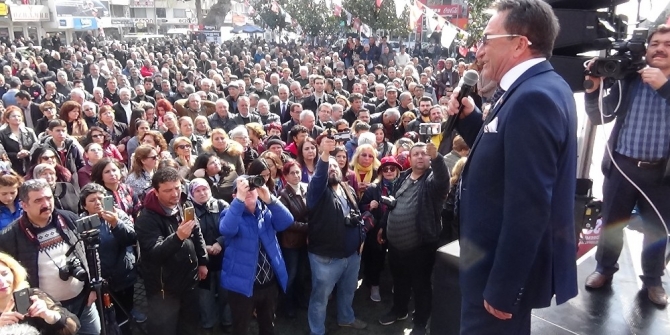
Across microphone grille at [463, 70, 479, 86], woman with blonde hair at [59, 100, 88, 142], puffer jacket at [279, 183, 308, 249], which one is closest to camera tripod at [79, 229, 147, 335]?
puffer jacket at [279, 183, 308, 249]

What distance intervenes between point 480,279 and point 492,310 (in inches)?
5.4

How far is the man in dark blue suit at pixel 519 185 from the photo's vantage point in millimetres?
1714

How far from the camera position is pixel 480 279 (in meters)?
1.95

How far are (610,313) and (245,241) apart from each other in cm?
245

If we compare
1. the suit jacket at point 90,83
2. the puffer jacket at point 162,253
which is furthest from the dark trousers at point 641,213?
the suit jacket at point 90,83

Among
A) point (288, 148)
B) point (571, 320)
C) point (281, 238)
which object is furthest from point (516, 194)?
point (288, 148)

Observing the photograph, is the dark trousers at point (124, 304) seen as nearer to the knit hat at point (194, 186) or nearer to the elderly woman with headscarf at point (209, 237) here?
the elderly woman with headscarf at point (209, 237)

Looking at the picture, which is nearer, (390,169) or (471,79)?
(471,79)

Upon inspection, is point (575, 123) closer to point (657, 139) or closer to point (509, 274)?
point (509, 274)

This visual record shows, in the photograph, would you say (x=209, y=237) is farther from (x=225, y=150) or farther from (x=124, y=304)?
(x=225, y=150)

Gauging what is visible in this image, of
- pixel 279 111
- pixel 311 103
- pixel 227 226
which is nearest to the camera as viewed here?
pixel 227 226

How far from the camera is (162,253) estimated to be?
11.2ft

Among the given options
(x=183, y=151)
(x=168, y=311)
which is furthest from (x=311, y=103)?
(x=168, y=311)

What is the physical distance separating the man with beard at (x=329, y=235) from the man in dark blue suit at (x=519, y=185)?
6.52ft
